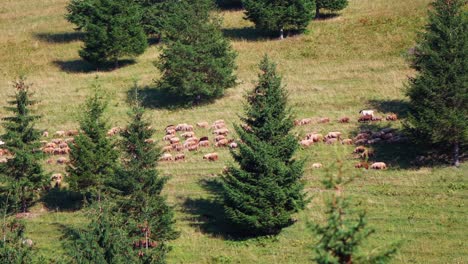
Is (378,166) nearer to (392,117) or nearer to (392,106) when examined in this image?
(392,117)

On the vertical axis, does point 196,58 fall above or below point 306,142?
above

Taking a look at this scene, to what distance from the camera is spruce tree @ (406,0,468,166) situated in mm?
51094

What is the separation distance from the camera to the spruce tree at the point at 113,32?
78812 millimetres

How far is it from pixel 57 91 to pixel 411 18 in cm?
4131

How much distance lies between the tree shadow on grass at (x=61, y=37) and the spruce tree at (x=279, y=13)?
24.9 metres

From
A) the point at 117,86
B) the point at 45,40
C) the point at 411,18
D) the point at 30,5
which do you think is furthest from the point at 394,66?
the point at 30,5

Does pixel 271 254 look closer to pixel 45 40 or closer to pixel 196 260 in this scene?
pixel 196 260

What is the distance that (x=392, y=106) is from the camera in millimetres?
63844

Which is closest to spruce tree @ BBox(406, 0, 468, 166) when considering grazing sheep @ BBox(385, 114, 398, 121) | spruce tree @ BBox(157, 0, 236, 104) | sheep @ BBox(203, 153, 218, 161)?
grazing sheep @ BBox(385, 114, 398, 121)

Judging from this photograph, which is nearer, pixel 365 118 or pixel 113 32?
pixel 365 118

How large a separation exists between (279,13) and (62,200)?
3729 centimetres

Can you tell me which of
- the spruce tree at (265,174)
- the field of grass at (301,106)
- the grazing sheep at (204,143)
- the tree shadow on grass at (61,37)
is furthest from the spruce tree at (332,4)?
the spruce tree at (265,174)


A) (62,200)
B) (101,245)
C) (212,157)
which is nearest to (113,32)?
(212,157)

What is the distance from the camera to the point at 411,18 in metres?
82.6
